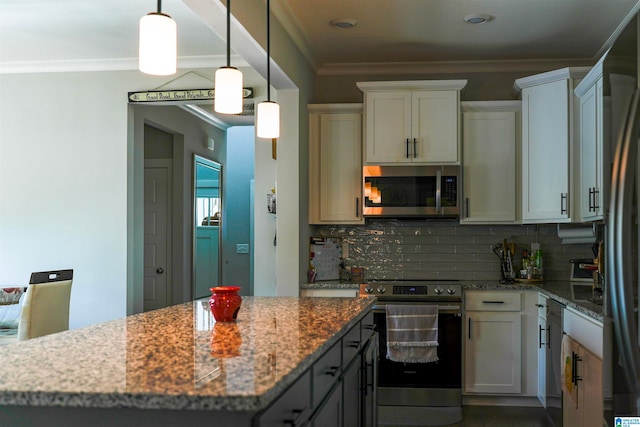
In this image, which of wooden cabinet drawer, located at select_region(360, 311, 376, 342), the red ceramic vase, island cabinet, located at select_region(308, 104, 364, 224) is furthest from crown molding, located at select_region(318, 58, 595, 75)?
the red ceramic vase

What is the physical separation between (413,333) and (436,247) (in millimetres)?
1029

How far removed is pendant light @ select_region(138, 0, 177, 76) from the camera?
75.8 inches

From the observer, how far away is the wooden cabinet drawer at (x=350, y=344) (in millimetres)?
2495

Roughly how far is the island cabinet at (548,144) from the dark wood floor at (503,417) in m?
1.37

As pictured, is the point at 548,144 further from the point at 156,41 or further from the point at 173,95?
the point at 156,41

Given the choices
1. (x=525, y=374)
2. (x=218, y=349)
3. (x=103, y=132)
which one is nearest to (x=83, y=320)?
(x=103, y=132)

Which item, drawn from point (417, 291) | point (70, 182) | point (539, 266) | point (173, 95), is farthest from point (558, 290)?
point (70, 182)

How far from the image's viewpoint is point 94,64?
5.28m

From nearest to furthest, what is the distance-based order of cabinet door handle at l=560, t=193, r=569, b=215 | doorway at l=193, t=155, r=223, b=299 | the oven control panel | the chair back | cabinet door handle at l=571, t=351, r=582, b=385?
1. cabinet door handle at l=571, t=351, r=582, b=385
2. the chair back
3. cabinet door handle at l=560, t=193, r=569, b=215
4. the oven control panel
5. doorway at l=193, t=155, r=223, b=299

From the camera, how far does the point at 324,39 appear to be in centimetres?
472

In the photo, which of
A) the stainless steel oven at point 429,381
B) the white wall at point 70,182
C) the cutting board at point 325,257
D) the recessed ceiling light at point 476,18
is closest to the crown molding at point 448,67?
the recessed ceiling light at point 476,18

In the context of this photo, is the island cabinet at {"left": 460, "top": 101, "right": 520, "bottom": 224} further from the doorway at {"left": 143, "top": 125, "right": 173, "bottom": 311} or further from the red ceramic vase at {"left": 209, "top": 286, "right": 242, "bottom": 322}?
the doorway at {"left": 143, "top": 125, "right": 173, "bottom": 311}

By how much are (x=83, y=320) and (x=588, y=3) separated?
441 centimetres

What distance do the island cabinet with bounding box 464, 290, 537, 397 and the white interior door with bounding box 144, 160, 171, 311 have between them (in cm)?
355
